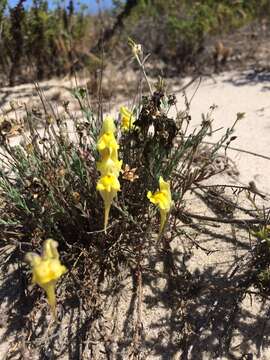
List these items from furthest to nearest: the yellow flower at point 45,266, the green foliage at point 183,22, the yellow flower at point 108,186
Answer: the green foliage at point 183,22
the yellow flower at point 108,186
the yellow flower at point 45,266

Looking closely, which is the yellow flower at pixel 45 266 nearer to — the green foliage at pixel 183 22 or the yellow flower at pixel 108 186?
the yellow flower at pixel 108 186

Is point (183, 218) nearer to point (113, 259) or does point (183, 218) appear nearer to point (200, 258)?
point (200, 258)

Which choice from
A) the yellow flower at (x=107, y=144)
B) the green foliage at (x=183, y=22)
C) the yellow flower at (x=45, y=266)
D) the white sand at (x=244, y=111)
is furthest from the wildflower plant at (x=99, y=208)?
the green foliage at (x=183, y=22)

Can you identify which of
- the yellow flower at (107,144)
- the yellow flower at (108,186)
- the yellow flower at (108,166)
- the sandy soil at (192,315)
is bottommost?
the sandy soil at (192,315)

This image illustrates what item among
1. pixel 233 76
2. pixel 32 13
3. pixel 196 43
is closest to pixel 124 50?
pixel 196 43

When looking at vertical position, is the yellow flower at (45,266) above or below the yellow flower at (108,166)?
below

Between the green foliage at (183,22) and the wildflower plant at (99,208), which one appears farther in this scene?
the green foliage at (183,22)

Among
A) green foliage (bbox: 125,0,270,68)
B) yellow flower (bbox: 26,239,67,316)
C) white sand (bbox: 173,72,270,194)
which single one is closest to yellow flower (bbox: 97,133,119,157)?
yellow flower (bbox: 26,239,67,316)

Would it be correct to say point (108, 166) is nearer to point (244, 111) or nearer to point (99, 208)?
point (99, 208)

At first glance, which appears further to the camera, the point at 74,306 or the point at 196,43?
the point at 196,43

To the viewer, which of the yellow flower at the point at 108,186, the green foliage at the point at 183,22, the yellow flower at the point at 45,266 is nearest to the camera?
the yellow flower at the point at 45,266

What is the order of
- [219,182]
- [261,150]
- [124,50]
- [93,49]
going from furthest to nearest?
[124,50] → [93,49] → [261,150] → [219,182]
